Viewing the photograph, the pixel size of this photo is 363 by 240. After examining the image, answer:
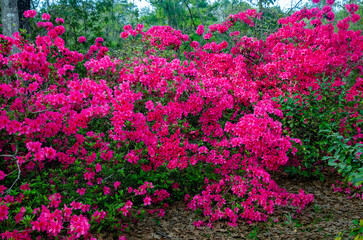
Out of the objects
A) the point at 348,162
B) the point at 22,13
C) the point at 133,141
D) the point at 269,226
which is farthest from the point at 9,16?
the point at 348,162

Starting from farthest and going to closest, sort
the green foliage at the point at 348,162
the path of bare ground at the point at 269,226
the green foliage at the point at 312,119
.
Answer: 1. the green foliage at the point at 312,119
2. the path of bare ground at the point at 269,226
3. the green foliage at the point at 348,162

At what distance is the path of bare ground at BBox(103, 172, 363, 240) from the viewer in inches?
123

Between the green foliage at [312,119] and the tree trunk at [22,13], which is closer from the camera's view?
the green foliage at [312,119]

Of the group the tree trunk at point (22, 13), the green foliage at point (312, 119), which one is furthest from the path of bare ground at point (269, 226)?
the tree trunk at point (22, 13)

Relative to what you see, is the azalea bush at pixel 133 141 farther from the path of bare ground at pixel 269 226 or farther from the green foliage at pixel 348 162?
the green foliage at pixel 348 162

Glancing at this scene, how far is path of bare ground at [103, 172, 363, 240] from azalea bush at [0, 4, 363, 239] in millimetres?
131

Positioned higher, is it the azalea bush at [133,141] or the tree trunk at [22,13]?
the tree trunk at [22,13]

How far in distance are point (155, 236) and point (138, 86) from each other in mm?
2028

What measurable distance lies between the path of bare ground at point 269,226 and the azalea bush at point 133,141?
0.13 metres

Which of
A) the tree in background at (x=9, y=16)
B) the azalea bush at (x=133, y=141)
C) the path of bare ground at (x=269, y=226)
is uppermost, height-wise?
the tree in background at (x=9, y=16)

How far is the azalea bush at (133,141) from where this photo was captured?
2.70 metres

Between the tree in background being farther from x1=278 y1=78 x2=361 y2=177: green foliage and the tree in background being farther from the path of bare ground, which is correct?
x1=278 y1=78 x2=361 y2=177: green foliage

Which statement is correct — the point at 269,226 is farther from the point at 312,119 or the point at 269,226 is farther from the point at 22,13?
the point at 22,13

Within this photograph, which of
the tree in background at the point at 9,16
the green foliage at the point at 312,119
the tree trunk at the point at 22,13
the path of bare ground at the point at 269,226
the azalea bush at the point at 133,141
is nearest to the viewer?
the azalea bush at the point at 133,141
